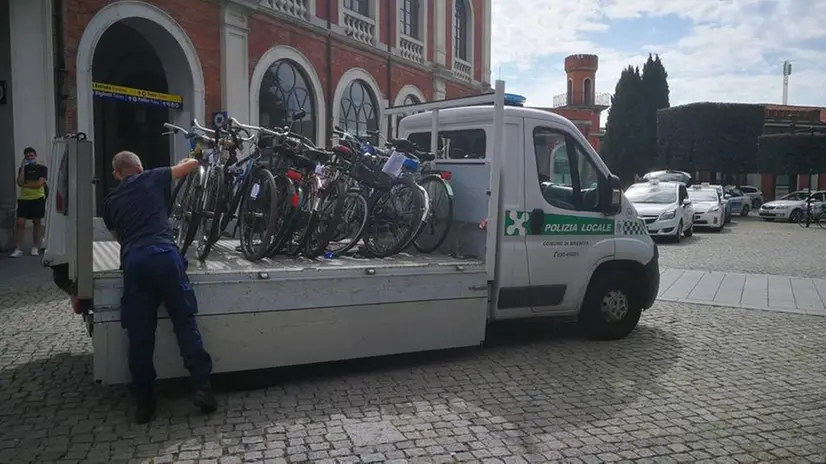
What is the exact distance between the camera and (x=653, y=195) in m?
19.5

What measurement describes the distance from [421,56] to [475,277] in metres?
19.3

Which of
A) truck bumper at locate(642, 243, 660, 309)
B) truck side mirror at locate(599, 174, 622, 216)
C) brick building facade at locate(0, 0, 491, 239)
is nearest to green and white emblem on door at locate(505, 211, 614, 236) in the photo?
truck side mirror at locate(599, 174, 622, 216)

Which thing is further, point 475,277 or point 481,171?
point 481,171

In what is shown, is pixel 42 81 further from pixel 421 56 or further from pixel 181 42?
pixel 421 56

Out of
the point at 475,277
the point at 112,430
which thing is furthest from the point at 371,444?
the point at 475,277

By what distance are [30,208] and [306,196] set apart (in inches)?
300

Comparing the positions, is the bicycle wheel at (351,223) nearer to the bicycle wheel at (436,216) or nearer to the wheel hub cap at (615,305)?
the bicycle wheel at (436,216)

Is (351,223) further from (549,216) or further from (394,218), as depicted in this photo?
(549,216)

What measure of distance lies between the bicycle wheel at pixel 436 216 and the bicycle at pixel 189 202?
6.95ft

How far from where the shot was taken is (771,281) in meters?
11.4

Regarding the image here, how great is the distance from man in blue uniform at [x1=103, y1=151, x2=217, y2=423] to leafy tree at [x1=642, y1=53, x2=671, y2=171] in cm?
5008

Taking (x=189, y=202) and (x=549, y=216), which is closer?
(x=189, y=202)

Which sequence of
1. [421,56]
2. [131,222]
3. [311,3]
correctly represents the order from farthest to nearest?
1. [421,56]
2. [311,3]
3. [131,222]

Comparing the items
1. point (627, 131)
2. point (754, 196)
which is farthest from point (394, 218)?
point (627, 131)
